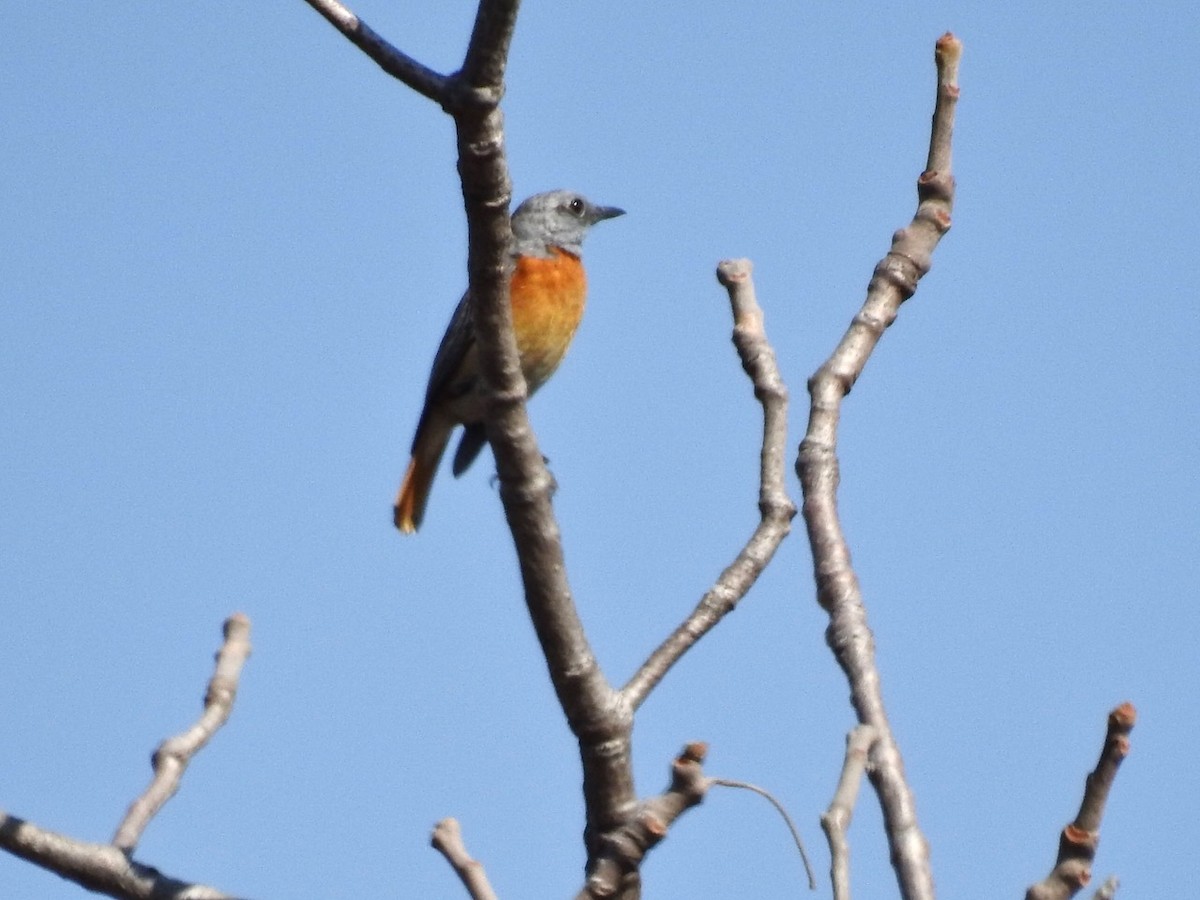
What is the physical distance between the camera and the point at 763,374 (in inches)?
161

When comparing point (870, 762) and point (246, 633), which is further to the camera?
point (246, 633)

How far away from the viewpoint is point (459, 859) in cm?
252

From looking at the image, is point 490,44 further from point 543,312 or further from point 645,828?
point 543,312

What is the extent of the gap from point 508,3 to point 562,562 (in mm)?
1136

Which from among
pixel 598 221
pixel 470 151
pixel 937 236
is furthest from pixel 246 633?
pixel 598 221

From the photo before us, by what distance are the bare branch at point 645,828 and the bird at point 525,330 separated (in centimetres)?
505

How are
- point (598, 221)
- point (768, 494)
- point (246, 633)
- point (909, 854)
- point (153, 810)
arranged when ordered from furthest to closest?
point (598, 221)
point (768, 494)
point (246, 633)
point (153, 810)
point (909, 854)

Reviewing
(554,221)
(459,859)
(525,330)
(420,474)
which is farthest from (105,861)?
(554,221)

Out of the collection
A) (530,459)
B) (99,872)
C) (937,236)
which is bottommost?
(99,872)

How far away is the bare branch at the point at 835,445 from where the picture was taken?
9.86 ft

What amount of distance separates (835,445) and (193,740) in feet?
5.09

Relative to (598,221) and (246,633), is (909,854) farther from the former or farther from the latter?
(598,221)

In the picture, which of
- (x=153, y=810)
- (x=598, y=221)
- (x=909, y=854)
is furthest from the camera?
(x=598, y=221)

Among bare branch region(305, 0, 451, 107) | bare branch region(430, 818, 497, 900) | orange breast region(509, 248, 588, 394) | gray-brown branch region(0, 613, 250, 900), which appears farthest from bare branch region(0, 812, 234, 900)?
orange breast region(509, 248, 588, 394)
